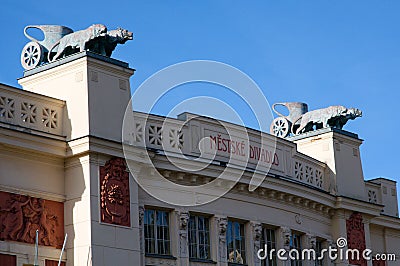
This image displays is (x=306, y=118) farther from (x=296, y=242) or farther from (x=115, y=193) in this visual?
(x=115, y=193)

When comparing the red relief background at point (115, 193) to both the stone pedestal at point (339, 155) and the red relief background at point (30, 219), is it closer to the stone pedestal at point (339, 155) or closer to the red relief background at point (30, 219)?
the red relief background at point (30, 219)

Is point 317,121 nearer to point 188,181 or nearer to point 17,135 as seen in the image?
point 188,181

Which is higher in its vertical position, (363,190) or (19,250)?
(363,190)

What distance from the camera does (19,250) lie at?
28.2m

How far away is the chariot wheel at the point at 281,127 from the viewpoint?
41375mm

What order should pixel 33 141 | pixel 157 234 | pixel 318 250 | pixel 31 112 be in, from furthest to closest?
1. pixel 318 250
2. pixel 157 234
3. pixel 31 112
4. pixel 33 141

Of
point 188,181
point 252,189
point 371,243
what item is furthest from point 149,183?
point 371,243

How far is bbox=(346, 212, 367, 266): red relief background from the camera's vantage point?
39.8 meters

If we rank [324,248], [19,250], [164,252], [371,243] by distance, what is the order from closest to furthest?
[19,250], [164,252], [324,248], [371,243]

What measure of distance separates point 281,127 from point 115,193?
1286 cm

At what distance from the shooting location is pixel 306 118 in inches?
1618

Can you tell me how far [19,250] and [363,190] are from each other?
56.4 feet

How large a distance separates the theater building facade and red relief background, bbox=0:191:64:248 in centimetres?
3

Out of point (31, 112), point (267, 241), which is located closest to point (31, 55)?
point (31, 112)
